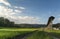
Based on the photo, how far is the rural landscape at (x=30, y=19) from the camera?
5.09 m

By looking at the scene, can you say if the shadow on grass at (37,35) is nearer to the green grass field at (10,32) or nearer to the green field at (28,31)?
the green field at (28,31)

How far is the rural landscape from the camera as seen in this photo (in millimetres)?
5086

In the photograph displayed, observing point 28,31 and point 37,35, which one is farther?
point 28,31

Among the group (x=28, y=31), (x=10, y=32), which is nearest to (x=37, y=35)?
(x=28, y=31)

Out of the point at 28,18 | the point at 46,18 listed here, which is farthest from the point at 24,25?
the point at 46,18

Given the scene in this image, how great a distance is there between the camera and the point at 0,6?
5.11m

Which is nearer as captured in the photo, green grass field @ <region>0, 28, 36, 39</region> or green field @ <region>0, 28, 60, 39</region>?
green grass field @ <region>0, 28, 36, 39</region>

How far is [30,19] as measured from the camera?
5.17m

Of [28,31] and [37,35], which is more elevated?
[28,31]

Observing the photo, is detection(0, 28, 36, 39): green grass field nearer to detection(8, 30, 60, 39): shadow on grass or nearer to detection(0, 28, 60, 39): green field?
detection(0, 28, 60, 39): green field

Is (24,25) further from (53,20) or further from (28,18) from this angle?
(53,20)

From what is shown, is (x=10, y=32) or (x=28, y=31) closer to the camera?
(x=10, y=32)

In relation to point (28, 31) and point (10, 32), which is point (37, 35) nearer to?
point (28, 31)

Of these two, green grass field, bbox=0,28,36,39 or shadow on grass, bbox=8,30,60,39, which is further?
shadow on grass, bbox=8,30,60,39
